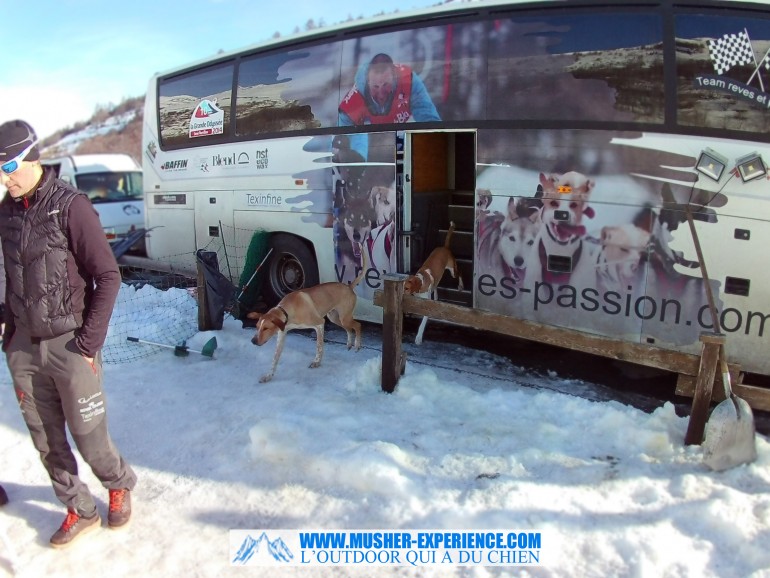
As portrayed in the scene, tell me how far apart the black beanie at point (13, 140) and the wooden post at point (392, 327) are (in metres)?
2.61

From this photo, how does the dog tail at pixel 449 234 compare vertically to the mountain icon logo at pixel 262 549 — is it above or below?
above

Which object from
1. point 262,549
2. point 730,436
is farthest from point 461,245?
point 262,549

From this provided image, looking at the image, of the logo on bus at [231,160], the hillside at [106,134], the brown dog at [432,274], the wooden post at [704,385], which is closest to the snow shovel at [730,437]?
the wooden post at [704,385]

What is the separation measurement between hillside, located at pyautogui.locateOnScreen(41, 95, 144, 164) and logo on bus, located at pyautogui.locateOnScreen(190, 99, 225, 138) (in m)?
30.7

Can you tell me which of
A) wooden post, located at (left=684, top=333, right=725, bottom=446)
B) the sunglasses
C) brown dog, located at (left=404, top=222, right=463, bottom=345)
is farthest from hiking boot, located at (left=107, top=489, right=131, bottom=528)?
wooden post, located at (left=684, top=333, right=725, bottom=446)

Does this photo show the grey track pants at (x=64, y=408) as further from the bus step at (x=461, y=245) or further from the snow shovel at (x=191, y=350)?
the bus step at (x=461, y=245)

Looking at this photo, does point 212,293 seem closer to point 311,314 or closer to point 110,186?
point 311,314

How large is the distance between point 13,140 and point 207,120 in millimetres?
5058

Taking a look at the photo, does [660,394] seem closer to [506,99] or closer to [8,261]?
[506,99]

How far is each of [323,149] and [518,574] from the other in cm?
476

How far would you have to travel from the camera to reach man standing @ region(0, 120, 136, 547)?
2.76 m

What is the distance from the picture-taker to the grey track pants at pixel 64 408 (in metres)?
2.86

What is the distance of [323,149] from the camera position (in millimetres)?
6320

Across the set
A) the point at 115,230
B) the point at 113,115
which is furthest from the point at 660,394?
the point at 113,115
